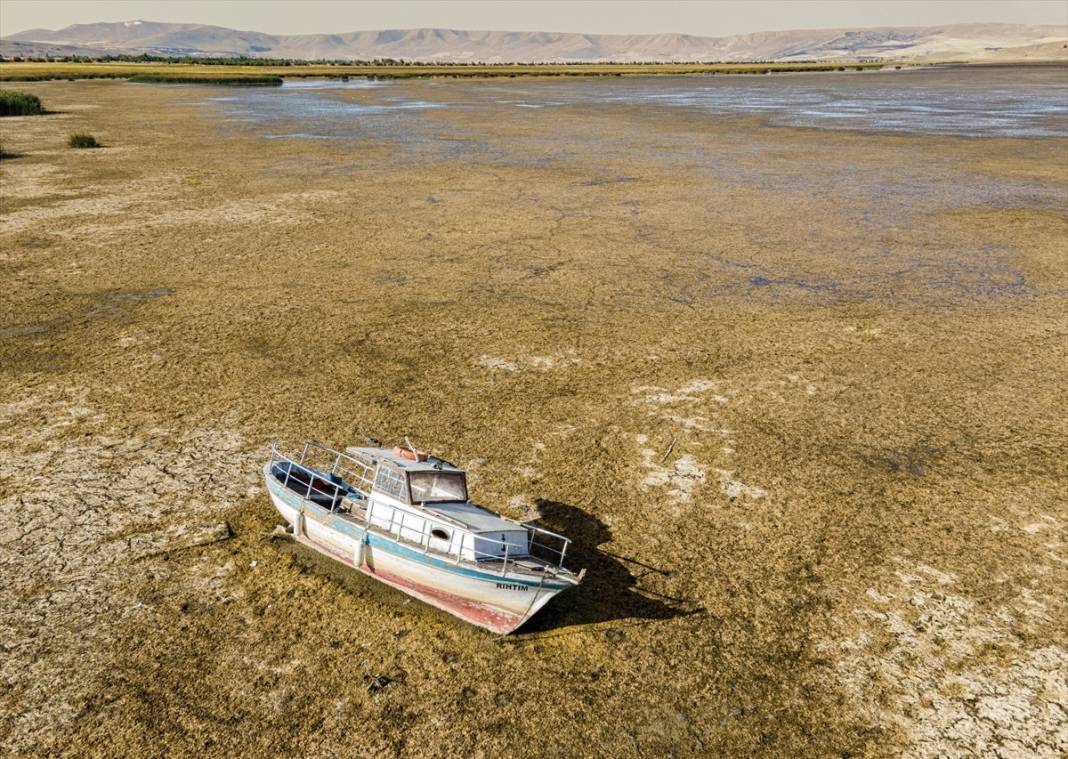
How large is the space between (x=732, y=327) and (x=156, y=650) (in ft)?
45.1

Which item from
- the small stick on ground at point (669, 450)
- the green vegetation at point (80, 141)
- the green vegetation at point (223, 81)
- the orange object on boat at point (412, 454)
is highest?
the green vegetation at point (223, 81)

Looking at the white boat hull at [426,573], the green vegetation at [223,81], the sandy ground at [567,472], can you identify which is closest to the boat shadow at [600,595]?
the sandy ground at [567,472]

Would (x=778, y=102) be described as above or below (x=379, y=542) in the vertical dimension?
above

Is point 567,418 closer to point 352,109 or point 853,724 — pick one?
point 853,724

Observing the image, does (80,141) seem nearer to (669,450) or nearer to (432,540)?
(669,450)

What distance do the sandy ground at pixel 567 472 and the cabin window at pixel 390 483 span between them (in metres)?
1.33

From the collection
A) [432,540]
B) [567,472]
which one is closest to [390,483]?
[432,540]

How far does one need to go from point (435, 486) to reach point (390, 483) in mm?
592

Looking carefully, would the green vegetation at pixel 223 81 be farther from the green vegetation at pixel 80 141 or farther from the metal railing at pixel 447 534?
the metal railing at pixel 447 534

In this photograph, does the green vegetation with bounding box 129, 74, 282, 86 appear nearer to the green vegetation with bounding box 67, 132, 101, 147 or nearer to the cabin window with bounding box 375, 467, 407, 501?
the green vegetation with bounding box 67, 132, 101, 147

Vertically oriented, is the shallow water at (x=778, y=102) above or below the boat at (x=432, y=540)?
above

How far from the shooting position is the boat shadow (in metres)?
9.12

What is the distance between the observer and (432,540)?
9070 millimetres

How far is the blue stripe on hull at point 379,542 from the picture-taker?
331 inches
